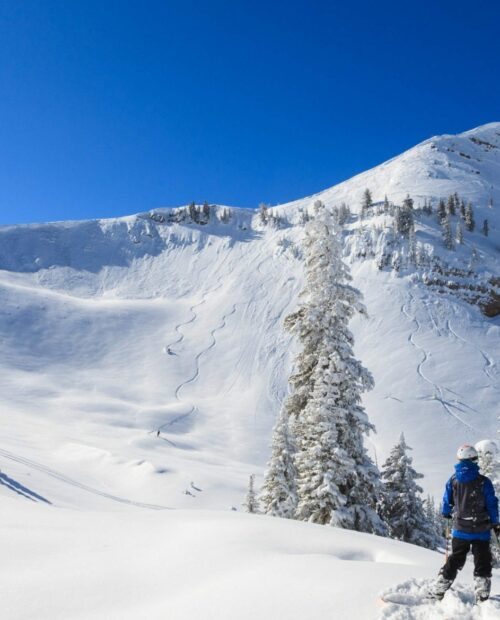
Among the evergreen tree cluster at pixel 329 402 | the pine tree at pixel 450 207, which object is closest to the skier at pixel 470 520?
the evergreen tree cluster at pixel 329 402

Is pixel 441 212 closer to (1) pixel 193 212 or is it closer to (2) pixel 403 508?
(1) pixel 193 212

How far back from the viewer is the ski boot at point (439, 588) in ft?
16.8

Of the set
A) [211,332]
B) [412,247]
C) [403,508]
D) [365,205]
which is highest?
[365,205]

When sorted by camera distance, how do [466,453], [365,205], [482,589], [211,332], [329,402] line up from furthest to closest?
[365,205] → [211,332] → [329,402] → [466,453] → [482,589]

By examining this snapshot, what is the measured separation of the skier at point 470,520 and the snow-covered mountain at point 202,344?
4253mm

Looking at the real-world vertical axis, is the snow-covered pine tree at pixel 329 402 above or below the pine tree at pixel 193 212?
below

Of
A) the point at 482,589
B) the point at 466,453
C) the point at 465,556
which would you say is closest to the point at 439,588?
the point at 482,589

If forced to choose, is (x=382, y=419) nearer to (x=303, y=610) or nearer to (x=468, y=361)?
(x=468, y=361)

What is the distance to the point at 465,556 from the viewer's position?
5523 mm

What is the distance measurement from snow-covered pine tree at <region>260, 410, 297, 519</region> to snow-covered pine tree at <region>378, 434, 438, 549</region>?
4.13 meters

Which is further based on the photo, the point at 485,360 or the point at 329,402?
the point at 485,360

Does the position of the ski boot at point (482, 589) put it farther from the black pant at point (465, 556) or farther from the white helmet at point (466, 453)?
the white helmet at point (466, 453)

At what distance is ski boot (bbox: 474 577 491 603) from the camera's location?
5125mm

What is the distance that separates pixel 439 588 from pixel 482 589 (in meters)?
0.47
